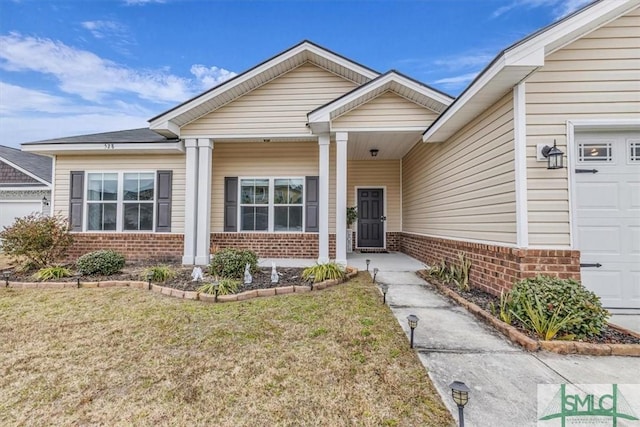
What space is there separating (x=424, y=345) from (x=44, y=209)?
14.4 m

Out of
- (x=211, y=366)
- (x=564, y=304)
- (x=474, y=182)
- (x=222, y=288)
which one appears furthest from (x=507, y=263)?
(x=222, y=288)

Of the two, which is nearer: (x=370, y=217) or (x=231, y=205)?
(x=231, y=205)

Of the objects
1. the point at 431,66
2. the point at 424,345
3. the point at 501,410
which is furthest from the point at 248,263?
the point at 431,66

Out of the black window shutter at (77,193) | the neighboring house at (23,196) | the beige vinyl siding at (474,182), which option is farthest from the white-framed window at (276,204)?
the neighboring house at (23,196)

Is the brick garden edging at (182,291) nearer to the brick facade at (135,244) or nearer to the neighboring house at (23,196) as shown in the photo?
the brick facade at (135,244)

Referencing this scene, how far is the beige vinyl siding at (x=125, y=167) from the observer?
8016 millimetres

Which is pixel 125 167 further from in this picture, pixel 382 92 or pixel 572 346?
pixel 572 346

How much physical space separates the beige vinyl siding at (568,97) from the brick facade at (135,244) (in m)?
8.09

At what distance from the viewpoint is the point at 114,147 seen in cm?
768

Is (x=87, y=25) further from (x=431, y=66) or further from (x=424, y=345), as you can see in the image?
(x=431, y=66)

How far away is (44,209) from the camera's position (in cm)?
1106

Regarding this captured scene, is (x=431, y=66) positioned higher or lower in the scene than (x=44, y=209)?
higher

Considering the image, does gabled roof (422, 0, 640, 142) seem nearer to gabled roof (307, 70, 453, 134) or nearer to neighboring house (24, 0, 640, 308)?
neighboring house (24, 0, 640, 308)

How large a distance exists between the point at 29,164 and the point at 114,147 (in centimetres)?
904
